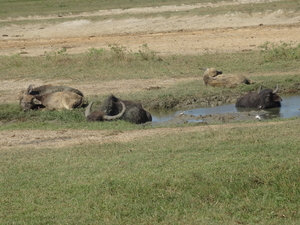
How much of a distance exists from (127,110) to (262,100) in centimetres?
317

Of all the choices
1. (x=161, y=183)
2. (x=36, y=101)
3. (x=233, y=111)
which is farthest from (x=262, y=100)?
(x=161, y=183)

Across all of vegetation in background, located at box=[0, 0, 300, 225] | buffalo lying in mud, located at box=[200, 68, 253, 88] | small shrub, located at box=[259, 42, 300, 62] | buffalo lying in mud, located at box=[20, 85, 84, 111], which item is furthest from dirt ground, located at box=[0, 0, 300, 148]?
vegetation in background, located at box=[0, 0, 300, 225]

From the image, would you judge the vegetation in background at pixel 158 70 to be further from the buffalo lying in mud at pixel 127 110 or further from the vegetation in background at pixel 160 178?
the vegetation in background at pixel 160 178

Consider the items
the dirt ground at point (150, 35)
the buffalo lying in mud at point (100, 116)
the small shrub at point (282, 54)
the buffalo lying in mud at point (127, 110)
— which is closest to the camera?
the buffalo lying in mud at point (100, 116)

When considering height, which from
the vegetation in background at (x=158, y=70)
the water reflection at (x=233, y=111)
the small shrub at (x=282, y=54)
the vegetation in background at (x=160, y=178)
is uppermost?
the vegetation in background at (x=160, y=178)

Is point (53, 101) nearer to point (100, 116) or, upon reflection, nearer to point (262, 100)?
point (100, 116)

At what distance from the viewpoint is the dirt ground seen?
55.3 feet

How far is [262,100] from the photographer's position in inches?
505

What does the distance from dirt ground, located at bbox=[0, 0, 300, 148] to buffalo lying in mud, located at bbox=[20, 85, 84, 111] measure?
4.85 feet

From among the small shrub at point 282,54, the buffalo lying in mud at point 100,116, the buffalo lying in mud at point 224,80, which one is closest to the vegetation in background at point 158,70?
the small shrub at point 282,54

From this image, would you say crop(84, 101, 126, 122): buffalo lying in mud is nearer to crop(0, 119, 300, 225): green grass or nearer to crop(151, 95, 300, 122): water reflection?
crop(151, 95, 300, 122): water reflection

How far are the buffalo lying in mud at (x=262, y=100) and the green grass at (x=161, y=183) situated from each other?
4336 mm

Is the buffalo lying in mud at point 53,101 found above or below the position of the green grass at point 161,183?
below

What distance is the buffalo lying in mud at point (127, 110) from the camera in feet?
38.1
